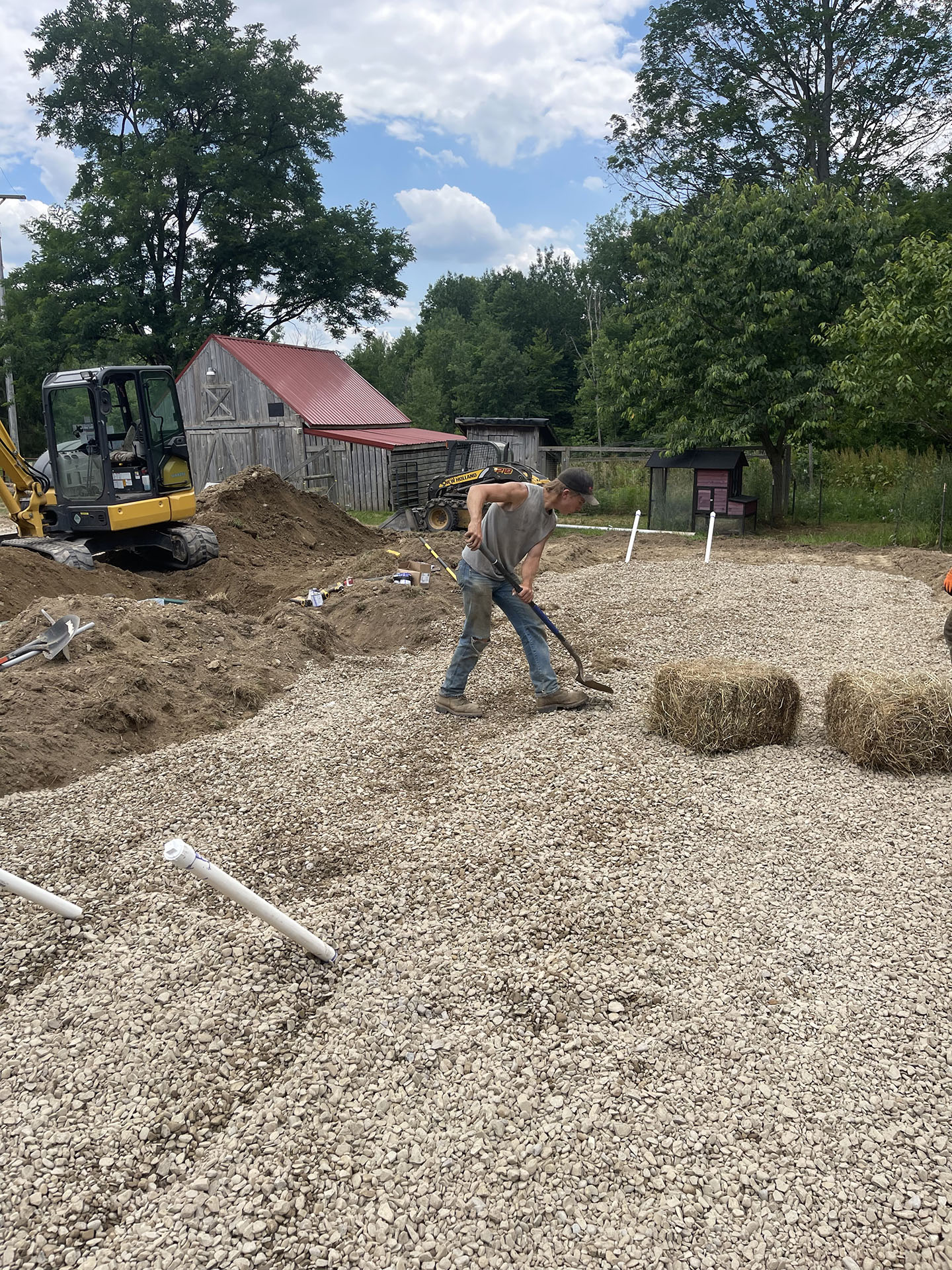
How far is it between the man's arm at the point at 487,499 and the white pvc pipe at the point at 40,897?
11.0ft

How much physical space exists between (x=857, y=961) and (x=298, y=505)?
15780 mm

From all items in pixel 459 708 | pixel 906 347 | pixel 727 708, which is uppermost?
pixel 906 347

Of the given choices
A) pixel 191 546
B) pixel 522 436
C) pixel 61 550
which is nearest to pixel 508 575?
pixel 61 550

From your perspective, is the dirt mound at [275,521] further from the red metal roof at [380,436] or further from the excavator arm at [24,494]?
the red metal roof at [380,436]

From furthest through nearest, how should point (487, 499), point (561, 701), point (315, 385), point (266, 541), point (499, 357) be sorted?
point (499, 357)
point (315, 385)
point (266, 541)
point (561, 701)
point (487, 499)

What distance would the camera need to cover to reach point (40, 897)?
13.6 ft

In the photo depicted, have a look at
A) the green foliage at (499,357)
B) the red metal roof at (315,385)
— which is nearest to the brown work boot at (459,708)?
the red metal roof at (315,385)

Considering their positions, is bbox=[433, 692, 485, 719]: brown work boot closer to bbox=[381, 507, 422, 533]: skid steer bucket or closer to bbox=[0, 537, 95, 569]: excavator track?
bbox=[0, 537, 95, 569]: excavator track

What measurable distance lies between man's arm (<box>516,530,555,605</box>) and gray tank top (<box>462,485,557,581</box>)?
0.05m

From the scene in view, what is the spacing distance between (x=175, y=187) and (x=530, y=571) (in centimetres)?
3011

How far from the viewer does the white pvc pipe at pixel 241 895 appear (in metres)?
2.98

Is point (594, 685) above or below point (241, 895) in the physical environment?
below

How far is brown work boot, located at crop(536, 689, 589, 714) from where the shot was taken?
7.16 metres

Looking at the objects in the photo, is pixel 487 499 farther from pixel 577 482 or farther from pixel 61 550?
pixel 61 550
